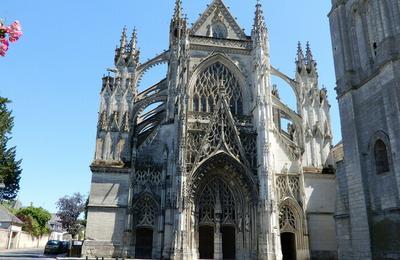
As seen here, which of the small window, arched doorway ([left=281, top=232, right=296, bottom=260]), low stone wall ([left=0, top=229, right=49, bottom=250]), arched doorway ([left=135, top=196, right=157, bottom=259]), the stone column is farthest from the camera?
low stone wall ([left=0, top=229, right=49, bottom=250])

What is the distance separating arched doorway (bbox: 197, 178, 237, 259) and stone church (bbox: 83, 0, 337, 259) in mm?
64

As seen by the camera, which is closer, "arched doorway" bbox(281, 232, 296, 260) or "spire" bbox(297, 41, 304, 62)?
"arched doorway" bbox(281, 232, 296, 260)

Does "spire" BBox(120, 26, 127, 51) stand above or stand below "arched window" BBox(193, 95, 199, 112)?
above

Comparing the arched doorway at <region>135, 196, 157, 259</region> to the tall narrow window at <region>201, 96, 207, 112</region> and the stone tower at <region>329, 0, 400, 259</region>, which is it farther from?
the stone tower at <region>329, 0, 400, 259</region>

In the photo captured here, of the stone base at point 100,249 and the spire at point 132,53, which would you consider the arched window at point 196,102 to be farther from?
the stone base at point 100,249

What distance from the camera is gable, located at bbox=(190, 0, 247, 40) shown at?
94.8 feet

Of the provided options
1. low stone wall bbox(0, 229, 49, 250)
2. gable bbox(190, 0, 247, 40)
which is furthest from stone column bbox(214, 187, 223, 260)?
low stone wall bbox(0, 229, 49, 250)

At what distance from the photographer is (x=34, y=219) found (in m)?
48.5

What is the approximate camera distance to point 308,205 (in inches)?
945

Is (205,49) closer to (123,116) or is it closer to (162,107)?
(162,107)

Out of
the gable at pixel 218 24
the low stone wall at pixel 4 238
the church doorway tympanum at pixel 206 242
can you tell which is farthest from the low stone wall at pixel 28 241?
the gable at pixel 218 24

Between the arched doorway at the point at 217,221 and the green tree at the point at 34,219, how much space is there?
30.5 meters

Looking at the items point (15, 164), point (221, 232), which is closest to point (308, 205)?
point (221, 232)

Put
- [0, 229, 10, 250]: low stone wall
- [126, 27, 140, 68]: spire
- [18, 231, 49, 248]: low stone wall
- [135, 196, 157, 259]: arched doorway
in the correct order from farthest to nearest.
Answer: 1. [18, 231, 49, 248]: low stone wall
2. [0, 229, 10, 250]: low stone wall
3. [126, 27, 140, 68]: spire
4. [135, 196, 157, 259]: arched doorway
